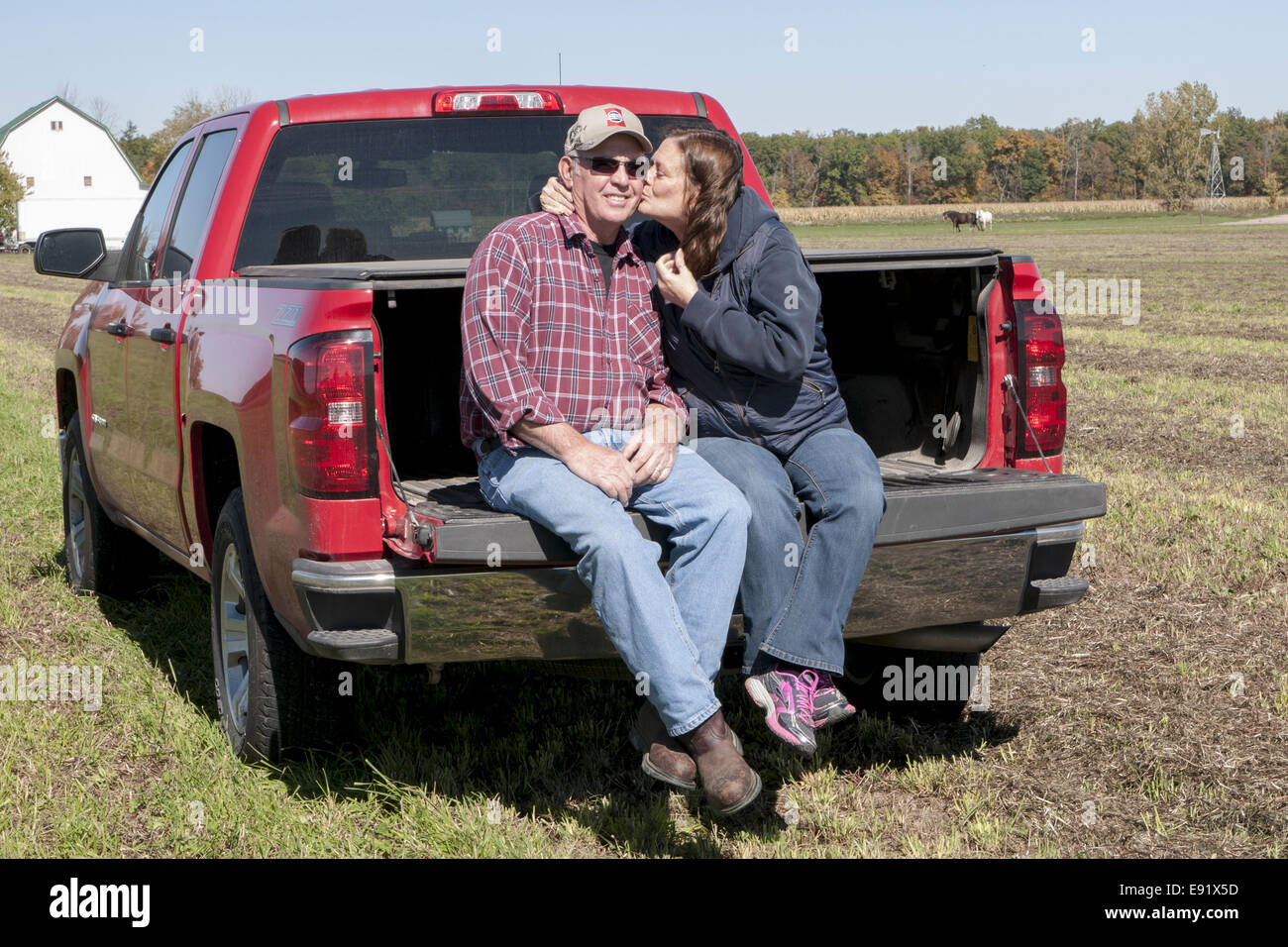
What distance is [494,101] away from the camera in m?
4.77

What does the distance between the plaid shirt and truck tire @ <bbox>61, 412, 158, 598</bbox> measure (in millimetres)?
2928

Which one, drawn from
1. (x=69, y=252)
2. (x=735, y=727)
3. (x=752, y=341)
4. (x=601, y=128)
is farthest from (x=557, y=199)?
(x=69, y=252)

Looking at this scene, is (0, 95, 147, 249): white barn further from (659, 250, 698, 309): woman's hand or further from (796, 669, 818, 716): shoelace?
(796, 669, 818, 716): shoelace

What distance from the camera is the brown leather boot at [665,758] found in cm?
333

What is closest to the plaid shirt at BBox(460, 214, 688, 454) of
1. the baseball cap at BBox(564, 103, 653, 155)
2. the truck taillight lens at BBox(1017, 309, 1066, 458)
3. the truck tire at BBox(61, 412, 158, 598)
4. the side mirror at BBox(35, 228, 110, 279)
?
the baseball cap at BBox(564, 103, 653, 155)

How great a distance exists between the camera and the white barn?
276 ft

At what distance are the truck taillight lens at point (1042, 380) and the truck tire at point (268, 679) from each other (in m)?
2.07

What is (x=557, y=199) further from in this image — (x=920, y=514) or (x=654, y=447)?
(x=920, y=514)

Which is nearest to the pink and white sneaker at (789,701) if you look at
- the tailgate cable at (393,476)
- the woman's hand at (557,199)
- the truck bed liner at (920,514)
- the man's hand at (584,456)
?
the truck bed liner at (920,514)

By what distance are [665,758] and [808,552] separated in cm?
63
